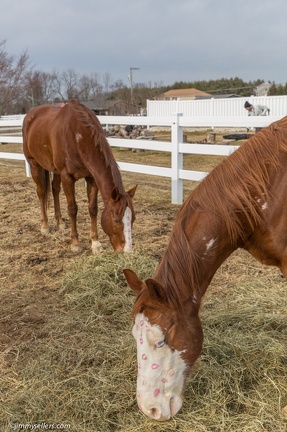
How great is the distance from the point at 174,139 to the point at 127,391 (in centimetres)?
514

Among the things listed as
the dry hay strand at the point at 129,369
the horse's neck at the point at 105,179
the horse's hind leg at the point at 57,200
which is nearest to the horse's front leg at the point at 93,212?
the horse's neck at the point at 105,179

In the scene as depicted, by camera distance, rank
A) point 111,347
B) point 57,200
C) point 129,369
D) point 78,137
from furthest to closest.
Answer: point 57,200
point 78,137
point 111,347
point 129,369

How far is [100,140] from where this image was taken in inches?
174

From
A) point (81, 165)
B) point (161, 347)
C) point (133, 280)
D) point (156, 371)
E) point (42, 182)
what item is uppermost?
point (81, 165)

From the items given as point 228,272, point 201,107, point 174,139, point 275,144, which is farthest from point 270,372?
point 201,107

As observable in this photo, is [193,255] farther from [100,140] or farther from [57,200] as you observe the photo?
[57,200]

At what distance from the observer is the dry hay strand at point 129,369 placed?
2.14 metres

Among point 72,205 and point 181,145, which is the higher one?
point 181,145

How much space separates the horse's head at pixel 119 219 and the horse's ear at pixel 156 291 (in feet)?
7.53

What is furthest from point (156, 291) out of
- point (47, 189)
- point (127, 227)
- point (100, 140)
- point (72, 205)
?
point (47, 189)

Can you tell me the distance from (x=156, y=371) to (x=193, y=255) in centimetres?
54

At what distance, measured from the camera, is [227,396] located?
2.27 m

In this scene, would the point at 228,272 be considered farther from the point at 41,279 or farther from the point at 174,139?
the point at 174,139

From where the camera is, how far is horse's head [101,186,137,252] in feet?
13.3
